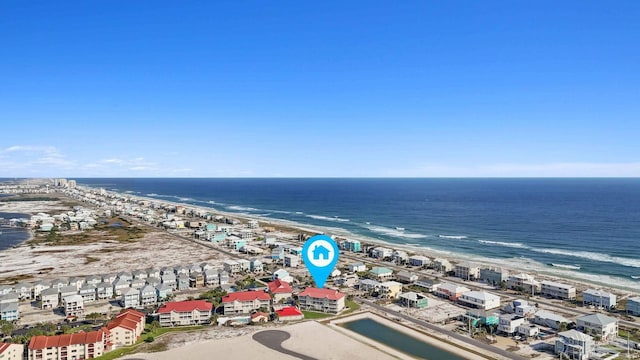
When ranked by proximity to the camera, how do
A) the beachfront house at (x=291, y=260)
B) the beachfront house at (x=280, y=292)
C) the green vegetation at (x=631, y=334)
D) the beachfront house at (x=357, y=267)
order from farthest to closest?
the beachfront house at (x=291, y=260), the beachfront house at (x=357, y=267), the beachfront house at (x=280, y=292), the green vegetation at (x=631, y=334)

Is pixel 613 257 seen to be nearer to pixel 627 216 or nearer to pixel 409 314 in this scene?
pixel 409 314

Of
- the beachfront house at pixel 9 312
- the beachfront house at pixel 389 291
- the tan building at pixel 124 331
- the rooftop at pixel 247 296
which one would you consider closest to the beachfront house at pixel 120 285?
the beachfront house at pixel 9 312

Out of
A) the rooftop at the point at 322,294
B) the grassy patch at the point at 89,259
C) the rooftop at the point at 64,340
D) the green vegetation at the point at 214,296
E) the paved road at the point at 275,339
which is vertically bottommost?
the grassy patch at the point at 89,259

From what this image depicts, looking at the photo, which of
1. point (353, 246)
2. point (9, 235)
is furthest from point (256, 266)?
point (9, 235)

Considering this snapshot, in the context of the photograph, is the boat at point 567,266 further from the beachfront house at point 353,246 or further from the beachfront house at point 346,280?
the beachfront house at point 346,280

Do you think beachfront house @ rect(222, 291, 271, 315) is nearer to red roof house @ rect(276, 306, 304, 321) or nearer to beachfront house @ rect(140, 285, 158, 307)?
red roof house @ rect(276, 306, 304, 321)

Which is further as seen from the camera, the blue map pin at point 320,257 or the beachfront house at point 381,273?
the beachfront house at point 381,273
